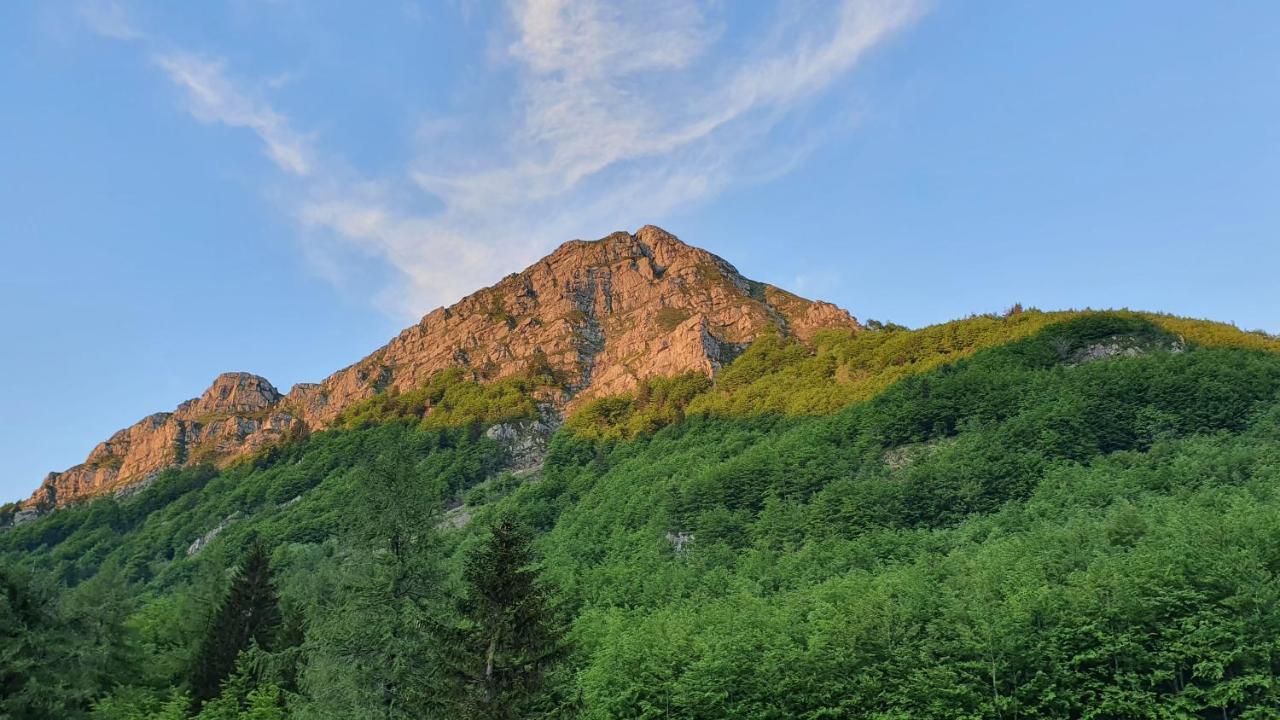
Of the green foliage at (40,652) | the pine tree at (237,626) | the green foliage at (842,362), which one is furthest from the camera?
the green foliage at (842,362)

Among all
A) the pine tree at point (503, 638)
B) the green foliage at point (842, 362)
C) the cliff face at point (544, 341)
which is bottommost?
the pine tree at point (503, 638)

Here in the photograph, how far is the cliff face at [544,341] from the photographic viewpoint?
132875 millimetres

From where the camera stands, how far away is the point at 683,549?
6147 cm

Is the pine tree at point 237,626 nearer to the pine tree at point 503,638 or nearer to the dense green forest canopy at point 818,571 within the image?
the dense green forest canopy at point 818,571

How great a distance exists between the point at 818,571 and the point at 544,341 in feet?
367

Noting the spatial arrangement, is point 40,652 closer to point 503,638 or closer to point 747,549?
point 503,638

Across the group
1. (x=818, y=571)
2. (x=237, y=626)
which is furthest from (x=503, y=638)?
(x=237, y=626)

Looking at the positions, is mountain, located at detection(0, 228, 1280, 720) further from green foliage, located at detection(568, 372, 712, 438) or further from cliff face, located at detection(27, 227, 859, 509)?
cliff face, located at detection(27, 227, 859, 509)

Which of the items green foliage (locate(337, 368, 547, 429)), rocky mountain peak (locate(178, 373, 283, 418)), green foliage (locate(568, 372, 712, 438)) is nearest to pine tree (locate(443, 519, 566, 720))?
green foliage (locate(568, 372, 712, 438))

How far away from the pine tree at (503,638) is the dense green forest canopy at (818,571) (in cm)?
8

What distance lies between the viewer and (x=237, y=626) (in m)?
43.9

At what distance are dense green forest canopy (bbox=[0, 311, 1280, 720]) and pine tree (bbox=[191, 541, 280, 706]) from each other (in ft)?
0.80

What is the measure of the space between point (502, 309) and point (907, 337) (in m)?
97.7

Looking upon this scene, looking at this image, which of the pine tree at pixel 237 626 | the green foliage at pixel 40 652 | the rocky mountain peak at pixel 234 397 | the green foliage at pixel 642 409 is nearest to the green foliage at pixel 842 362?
the green foliage at pixel 642 409
